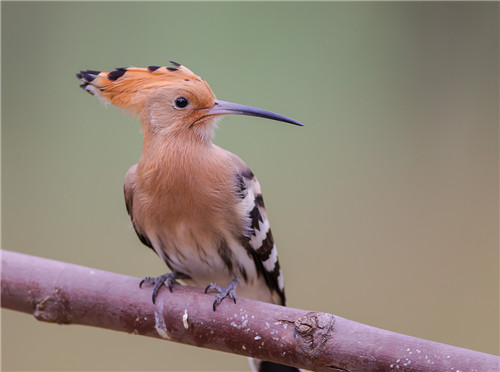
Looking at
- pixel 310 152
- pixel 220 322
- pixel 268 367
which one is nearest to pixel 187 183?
pixel 220 322

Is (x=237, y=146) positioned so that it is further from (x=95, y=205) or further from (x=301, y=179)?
(x=95, y=205)

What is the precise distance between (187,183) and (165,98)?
18cm

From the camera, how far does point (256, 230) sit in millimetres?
1421

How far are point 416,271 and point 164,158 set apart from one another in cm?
140

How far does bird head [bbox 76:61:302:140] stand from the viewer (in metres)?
1.22

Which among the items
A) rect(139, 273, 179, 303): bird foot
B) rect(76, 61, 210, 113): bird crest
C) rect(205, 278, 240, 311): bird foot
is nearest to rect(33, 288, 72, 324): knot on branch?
rect(139, 273, 179, 303): bird foot

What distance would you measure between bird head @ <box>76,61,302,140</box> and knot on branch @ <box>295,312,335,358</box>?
37 cm

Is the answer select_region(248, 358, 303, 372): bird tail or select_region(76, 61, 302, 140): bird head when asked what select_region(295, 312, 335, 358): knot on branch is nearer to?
select_region(76, 61, 302, 140): bird head

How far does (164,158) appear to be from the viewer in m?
1.31

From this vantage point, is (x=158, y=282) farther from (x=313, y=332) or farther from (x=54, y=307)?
(x=313, y=332)

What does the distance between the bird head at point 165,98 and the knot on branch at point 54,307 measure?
40 cm

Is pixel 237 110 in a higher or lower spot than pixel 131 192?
higher

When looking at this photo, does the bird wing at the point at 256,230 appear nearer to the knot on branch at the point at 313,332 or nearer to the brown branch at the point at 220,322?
the brown branch at the point at 220,322

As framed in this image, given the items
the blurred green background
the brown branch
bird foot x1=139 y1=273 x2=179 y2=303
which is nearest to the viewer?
the brown branch
